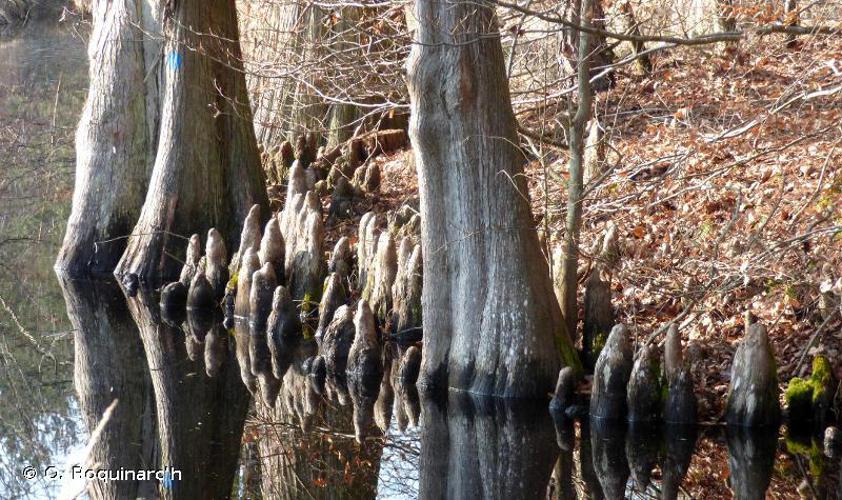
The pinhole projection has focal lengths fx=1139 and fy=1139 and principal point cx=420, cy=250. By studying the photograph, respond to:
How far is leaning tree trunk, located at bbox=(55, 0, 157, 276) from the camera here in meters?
14.3

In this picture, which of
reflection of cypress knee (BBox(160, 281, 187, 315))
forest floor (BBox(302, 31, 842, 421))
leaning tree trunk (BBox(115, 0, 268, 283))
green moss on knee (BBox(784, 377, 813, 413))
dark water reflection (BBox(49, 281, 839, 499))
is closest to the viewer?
dark water reflection (BBox(49, 281, 839, 499))

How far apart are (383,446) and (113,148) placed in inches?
279

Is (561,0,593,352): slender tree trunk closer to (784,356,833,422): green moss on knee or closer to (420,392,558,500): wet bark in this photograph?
(420,392,558,500): wet bark

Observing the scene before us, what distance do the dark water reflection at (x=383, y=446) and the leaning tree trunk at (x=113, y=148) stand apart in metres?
3.55

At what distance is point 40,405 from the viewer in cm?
982

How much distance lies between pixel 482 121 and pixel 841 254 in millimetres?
3113

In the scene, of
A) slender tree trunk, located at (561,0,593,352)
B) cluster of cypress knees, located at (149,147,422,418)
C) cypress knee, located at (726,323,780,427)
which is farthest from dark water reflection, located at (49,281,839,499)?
slender tree trunk, located at (561,0,593,352)

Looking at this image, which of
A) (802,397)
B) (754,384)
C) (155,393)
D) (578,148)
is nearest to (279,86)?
(155,393)

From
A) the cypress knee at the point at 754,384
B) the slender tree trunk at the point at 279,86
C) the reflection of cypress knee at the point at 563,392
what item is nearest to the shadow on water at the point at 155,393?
the reflection of cypress knee at the point at 563,392

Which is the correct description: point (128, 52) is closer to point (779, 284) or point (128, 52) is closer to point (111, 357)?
point (111, 357)

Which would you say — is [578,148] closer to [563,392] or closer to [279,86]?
[563,392]

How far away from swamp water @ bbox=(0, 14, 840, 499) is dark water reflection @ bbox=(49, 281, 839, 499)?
2 centimetres

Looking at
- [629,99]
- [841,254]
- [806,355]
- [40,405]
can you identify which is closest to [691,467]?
[806,355]

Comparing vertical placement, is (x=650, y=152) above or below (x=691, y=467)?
above
